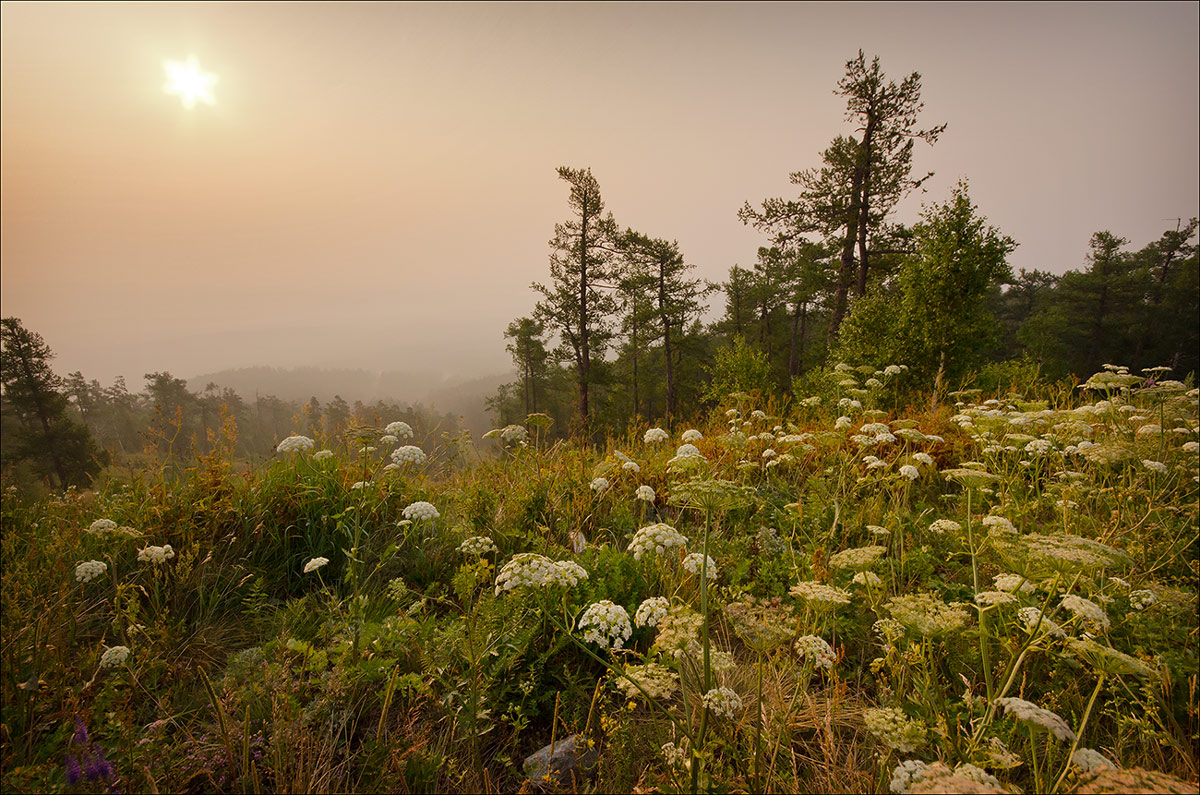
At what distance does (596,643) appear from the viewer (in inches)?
116

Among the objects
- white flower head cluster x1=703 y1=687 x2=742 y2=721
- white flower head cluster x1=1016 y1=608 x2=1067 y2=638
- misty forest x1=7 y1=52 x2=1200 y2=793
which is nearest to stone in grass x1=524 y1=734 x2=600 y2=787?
Answer: misty forest x1=7 y1=52 x2=1200 y2=793

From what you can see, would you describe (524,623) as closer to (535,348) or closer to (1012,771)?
(1012,771)

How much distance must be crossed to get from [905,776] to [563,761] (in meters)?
1.44

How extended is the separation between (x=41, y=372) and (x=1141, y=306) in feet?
283

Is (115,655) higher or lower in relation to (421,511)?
lower

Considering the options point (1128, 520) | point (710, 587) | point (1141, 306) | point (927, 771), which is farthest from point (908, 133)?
point (1141, 306)

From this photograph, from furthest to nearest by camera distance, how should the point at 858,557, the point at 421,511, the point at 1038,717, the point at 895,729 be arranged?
the point at 421,511 < the point at 858,557 < the point at 895,729 < the point at 1038,717

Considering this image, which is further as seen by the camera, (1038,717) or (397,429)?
(397,429)

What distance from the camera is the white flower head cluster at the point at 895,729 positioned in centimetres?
160

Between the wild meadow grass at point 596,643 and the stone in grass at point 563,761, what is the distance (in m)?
0.09

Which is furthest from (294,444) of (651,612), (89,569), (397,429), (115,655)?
(651,612)

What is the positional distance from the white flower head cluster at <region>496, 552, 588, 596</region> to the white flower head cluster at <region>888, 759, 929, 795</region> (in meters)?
1.31

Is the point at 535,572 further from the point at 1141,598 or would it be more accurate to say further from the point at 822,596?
the point at 1141,598

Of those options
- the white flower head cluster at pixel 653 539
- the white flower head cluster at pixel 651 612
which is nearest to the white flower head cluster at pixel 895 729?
the white flower head cluster at pixel 651 612
